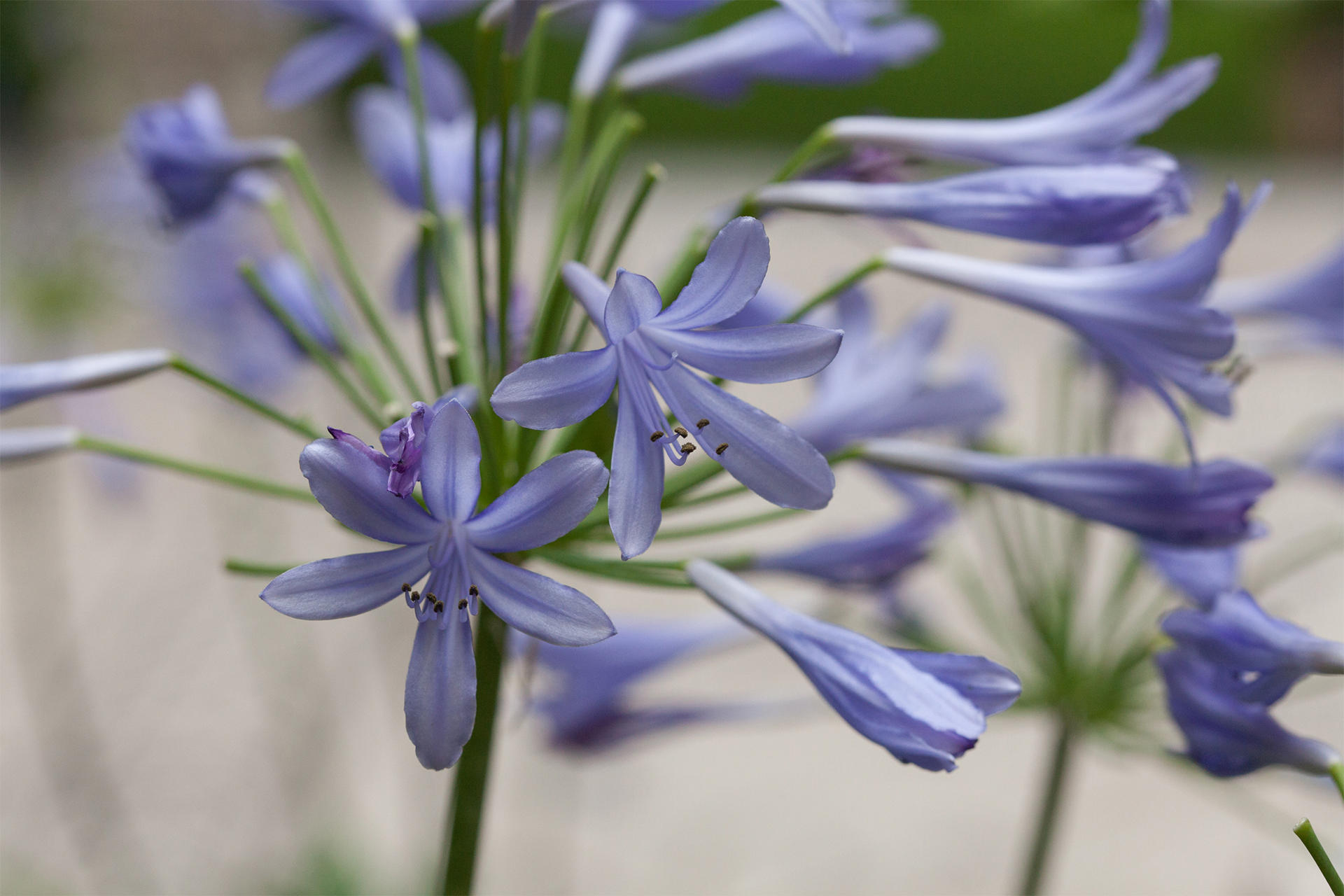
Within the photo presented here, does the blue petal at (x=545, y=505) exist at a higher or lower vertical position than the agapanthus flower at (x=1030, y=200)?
lower

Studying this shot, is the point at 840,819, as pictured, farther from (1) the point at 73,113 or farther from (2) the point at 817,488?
(1) the point at 73,113

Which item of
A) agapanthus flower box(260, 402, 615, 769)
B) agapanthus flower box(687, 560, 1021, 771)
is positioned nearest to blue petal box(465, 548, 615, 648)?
agapanthus flower box(260, 402, 615, 769)

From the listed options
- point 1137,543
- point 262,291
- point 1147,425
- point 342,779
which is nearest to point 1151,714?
point 1137,543

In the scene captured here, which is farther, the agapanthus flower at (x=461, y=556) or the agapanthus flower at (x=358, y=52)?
the agapanthus flower at (x=358, y=52)

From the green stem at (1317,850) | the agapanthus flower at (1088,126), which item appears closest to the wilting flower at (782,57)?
the agapanthus flower at (1088,126)

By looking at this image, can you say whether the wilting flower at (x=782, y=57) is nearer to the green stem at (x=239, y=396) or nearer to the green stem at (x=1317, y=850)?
the green stem at (x=239, y=396)
